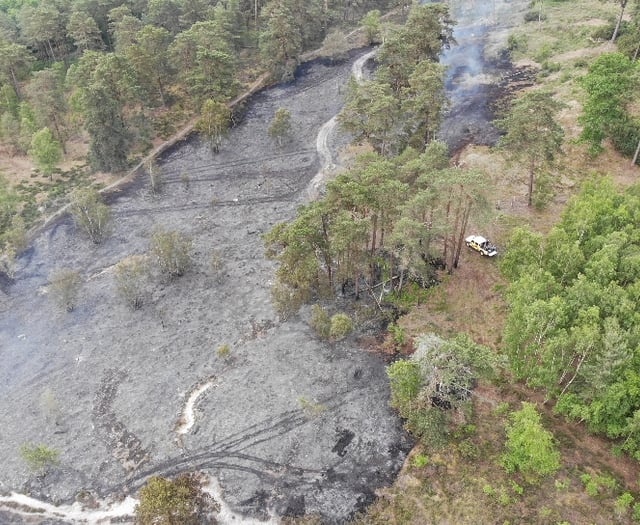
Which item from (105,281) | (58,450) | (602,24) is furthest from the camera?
(602,24)

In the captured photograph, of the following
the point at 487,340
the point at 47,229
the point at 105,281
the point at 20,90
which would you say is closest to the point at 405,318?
the point at 487,340

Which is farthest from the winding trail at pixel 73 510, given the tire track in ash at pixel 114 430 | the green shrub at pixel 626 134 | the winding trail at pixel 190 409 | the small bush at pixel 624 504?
the green shrub at pixel 626 134

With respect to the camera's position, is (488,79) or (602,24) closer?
(488,79)

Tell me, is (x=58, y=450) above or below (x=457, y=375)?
below

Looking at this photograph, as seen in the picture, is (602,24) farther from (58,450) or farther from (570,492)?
(58,450)

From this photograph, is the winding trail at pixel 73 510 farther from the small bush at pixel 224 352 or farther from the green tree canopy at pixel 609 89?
the green tree canopy at pixel 609 89

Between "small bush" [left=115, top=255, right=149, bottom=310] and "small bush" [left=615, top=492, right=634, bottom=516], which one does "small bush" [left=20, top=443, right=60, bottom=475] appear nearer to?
"small bush" [left=115, top=255, right=149, bottom=310]
